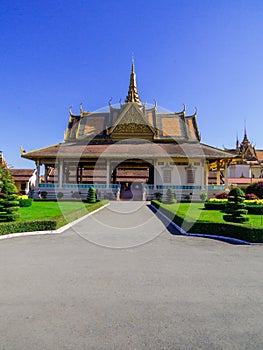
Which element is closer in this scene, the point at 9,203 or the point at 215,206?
the point at 9,203

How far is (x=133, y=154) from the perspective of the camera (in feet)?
Result: 83.6

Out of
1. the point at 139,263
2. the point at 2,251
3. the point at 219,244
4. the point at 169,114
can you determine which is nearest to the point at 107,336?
the point at 139,263

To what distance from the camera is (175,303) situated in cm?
392

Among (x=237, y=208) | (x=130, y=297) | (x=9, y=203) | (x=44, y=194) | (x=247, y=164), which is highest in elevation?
(x=247, y=164)

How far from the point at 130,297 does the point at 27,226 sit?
6453mm

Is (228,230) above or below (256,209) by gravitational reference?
below

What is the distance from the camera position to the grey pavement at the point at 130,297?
302 centimetres

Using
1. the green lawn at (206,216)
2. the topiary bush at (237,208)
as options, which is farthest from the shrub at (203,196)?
the topiary bush at (237,208)

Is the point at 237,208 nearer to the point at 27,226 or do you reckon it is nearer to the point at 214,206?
the point at 214,206

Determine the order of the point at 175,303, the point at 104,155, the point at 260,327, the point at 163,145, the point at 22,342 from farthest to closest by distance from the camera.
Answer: the point at 163,145 < the point at 104,155 < the point at 175,303 < the point at 260,327 < the point at 22,342

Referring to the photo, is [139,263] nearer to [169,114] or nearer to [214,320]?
[214,320]

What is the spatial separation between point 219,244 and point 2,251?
20.6 ft

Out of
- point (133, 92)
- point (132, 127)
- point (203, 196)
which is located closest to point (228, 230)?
point (203, 196)

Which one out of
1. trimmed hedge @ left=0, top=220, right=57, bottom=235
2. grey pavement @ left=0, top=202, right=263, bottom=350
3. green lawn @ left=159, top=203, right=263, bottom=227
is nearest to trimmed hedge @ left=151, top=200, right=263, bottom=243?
green lawn @ left=159, top=203, right=263, bottom=227
